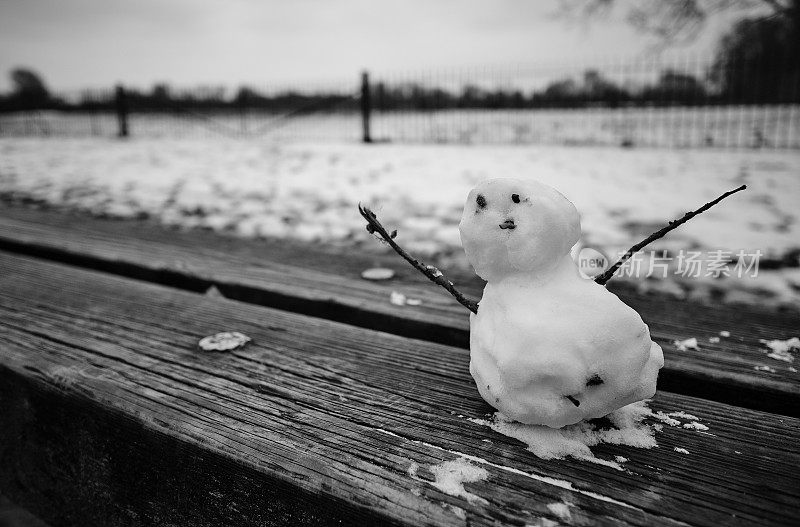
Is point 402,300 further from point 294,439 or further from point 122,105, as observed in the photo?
point 122,105

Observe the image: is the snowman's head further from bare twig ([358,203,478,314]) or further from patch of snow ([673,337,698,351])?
patch of snow ([673,337,698,351])

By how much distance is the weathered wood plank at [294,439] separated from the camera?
1.95 ft

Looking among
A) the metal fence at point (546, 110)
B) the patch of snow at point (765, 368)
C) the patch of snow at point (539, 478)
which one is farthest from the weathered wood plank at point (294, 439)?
the metal fence at point (546, 110)

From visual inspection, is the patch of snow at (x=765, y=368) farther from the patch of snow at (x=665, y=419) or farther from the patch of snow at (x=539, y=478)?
the patch of snow at (x=539, y=478)

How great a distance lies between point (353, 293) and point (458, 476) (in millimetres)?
721

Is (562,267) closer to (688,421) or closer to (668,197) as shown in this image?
(688,421)

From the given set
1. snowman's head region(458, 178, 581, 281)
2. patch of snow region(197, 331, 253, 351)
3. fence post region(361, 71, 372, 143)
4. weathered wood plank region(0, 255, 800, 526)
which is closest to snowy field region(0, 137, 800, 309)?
snowman's head region(458, 178, 581, 281)

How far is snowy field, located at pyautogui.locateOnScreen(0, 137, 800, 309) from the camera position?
236cm

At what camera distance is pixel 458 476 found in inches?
24.7

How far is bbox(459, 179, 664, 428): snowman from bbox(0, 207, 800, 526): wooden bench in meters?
0.08

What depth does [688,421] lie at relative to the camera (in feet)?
2.42

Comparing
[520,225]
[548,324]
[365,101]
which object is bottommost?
[548,324]

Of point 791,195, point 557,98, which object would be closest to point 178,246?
point 791,195

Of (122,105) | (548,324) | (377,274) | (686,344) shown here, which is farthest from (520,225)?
(122,105)
